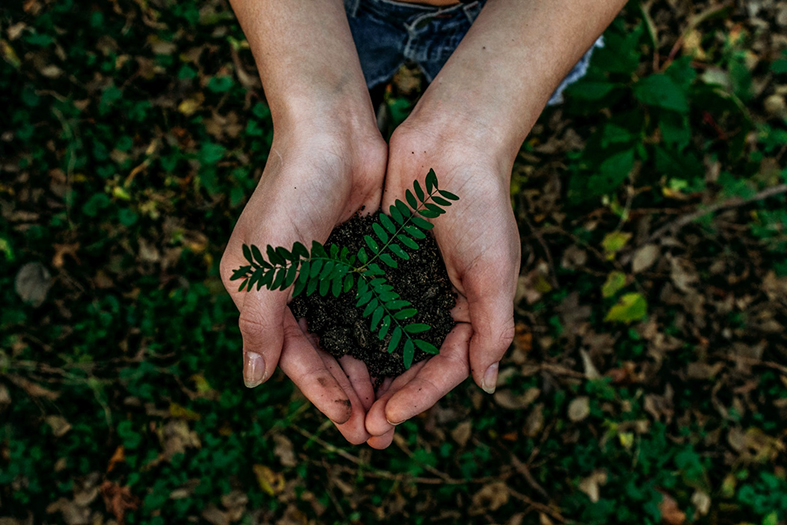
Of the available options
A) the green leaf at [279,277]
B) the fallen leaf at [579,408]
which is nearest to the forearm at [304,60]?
the green leaf at [279,277]

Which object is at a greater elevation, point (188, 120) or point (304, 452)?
point (188, 120)

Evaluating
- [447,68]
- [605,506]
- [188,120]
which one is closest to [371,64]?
[447,68]

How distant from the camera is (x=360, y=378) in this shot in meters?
2.48

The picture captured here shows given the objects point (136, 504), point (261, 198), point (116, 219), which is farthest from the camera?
point (116, 219)

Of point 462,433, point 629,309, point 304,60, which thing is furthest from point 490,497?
point 304,60

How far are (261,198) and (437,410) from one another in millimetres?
1968

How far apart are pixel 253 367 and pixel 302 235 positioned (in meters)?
0.59

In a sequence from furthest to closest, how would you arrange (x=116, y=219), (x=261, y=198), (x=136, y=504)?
(x=116, y=219), (x=136, y=504), (x=261, y=198)

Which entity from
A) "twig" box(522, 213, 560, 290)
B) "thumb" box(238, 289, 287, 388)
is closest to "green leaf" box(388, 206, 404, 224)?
"thumb" box(238, 289, 287, 388)

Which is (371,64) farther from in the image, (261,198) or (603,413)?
(603,413)

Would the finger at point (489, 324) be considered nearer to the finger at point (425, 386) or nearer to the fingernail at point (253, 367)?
the finger at point (425, 386)

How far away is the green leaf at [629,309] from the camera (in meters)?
3.69

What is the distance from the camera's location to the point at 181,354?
365cm

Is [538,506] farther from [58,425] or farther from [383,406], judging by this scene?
[58,425]
